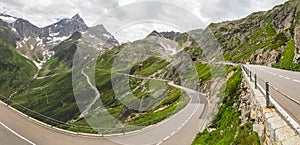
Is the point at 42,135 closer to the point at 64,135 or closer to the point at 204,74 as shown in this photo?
the point at 64,135

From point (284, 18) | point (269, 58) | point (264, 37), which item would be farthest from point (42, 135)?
point (284, 18)

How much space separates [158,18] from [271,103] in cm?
949

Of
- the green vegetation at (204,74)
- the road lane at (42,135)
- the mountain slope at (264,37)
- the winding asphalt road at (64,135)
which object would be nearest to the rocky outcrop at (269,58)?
the mountain slope at (264,37)

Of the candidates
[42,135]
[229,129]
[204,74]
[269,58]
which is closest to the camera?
[229,129]

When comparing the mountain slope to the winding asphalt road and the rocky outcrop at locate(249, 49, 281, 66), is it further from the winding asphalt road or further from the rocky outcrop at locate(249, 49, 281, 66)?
the winding asphalt road

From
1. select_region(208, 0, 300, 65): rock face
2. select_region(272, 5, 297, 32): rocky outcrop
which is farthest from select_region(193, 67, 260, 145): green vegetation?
select_region(272, 5, 297, 32): rocky outcrop

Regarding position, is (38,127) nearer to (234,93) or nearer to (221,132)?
(221,132)

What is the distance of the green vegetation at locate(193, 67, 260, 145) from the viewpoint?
1350 centimetres

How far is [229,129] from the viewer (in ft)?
60.3

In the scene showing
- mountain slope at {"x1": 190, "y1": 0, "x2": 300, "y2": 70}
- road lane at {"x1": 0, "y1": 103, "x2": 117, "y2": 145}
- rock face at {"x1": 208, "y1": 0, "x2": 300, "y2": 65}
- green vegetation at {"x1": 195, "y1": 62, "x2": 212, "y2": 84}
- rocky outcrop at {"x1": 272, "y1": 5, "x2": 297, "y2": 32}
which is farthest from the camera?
rocky outcrop at {"x1": 272, "y1": 5, "x2": 297, "y2": 32}

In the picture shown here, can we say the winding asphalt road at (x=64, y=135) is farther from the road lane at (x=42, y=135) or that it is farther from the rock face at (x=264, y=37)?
the rock face at (x=264, y=37)

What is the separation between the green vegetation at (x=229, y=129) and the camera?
44.3 feet

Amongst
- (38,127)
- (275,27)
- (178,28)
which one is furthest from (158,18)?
(275,27)

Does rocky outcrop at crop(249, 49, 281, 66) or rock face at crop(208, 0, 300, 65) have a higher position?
rock face at crop(208, 0, 300, 65)
